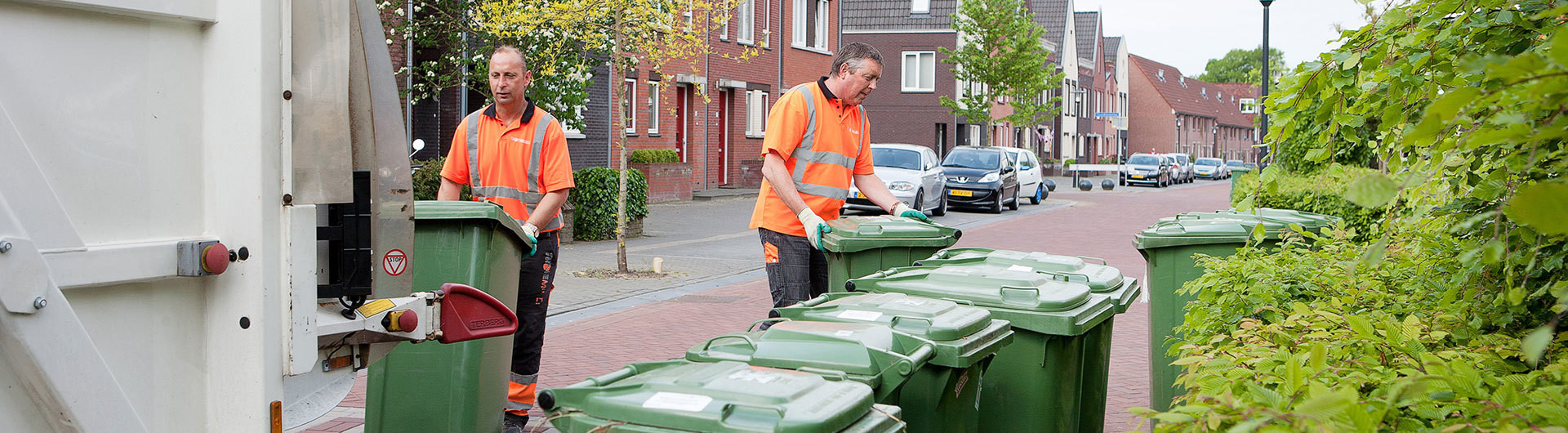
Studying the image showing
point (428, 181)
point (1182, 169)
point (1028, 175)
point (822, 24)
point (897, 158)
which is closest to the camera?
point (428, 181)

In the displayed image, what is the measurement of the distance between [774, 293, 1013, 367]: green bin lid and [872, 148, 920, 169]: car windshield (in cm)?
1730

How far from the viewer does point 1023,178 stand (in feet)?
87.4

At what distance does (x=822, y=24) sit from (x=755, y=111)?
4.24m

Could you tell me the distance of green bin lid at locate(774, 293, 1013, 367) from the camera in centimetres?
348

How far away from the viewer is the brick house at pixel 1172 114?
77.1 meters

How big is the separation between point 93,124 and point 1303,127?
14162 mm

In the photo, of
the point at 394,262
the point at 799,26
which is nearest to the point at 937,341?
the point at 394,262

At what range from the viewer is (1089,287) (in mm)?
4461

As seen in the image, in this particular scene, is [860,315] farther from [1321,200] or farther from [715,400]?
[1321,200]

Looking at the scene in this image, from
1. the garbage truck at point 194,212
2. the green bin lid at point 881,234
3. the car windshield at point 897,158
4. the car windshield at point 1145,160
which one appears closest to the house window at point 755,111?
the car windshield at point 897,158

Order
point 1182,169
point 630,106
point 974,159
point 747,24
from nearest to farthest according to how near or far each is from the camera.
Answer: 1. point 630,106
2. point 974,159
3. point 747,24
4. point 1182,169

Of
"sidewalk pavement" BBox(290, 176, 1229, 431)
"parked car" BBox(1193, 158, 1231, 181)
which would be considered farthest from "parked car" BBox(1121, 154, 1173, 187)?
"sidewalk pavement" BBox(290, 176, 1229, 431)

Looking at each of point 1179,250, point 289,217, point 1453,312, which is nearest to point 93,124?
point 289,217

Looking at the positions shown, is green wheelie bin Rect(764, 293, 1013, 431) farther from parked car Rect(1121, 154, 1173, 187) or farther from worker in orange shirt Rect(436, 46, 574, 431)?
parked car Rect(1121, 154, 1173, 187)
